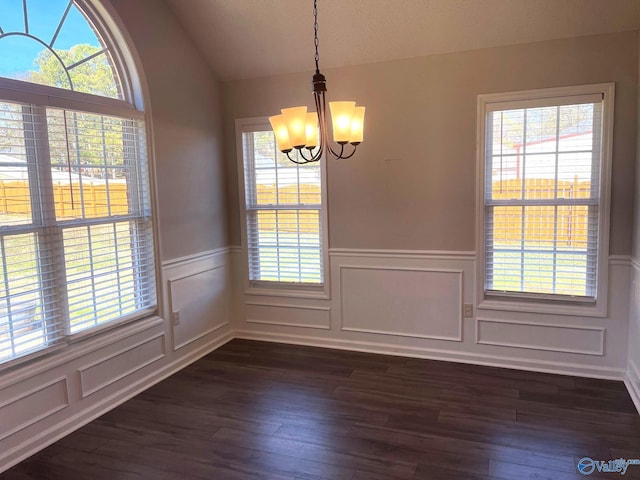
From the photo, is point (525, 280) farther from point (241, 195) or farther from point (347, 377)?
point (241, 195)

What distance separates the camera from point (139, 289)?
3430mm

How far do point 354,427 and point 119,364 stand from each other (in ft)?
5.57

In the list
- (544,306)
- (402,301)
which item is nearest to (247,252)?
(402,301)

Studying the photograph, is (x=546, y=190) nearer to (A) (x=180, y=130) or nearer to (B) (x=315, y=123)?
(B) (x=315, y=123)

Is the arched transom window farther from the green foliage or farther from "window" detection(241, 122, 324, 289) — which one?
"window" detection(241, 122, 324, 289)

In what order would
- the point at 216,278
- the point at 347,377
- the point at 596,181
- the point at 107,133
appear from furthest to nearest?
the point at 216,278 < the point at 347,377 < the point at 596,181 < the point at 107,133

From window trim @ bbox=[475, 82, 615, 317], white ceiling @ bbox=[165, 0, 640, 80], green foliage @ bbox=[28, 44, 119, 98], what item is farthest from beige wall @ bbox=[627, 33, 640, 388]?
green foliage @ bbox=[28, 44, 119, 98]

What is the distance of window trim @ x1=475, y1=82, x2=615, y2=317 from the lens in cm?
325

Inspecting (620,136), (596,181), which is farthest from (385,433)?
(620,136)

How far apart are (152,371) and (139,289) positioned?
0.65m

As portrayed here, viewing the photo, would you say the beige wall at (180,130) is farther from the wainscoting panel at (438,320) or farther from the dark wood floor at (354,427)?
the dark wood floor at (354,427)

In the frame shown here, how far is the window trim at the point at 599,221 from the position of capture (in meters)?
3.25

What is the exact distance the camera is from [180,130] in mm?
3766

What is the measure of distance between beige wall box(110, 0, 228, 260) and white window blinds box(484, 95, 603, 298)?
2352 millimetres
